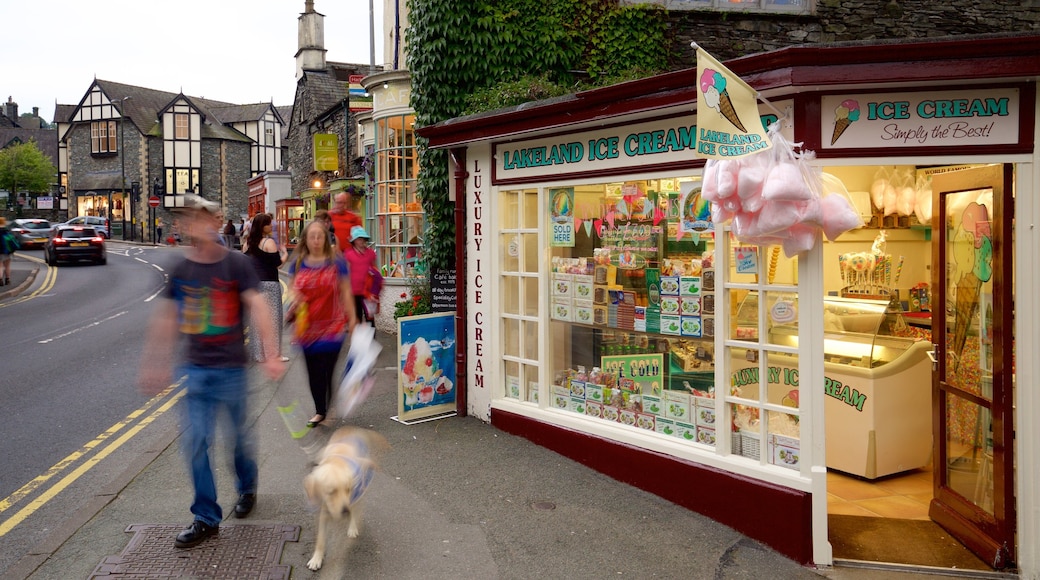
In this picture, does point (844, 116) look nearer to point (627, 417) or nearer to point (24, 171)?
point (627, 417)

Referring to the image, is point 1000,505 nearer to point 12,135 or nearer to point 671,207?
point 671,207

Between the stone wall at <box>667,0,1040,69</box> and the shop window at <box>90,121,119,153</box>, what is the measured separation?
58864 mm

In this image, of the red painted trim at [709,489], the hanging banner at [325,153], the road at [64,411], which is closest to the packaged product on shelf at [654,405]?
the red painted trim at [709,489]

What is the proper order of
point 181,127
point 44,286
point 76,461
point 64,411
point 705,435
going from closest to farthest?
1. point 705,435
2. point 76,461
3. point 64,411
4. point 44,286
5. point 181,127

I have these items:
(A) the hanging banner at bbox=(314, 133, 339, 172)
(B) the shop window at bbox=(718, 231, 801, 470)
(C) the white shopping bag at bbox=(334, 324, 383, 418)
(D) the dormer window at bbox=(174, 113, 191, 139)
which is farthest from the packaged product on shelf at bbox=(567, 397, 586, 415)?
(D) the dormer window at bbox=(174, 113, 191, 139)

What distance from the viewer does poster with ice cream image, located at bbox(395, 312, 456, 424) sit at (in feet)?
26.6

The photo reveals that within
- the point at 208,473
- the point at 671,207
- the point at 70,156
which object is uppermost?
the point at 70,156

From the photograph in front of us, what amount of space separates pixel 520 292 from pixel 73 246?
1110 inches

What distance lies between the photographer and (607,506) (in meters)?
6.00

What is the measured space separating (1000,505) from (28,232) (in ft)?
144

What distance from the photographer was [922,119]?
495cm

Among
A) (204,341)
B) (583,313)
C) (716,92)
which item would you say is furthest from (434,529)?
(716,92)

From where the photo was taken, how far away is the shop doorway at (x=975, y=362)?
5.02 metres

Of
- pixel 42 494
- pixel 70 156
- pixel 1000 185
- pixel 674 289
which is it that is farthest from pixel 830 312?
pixel 70 156
